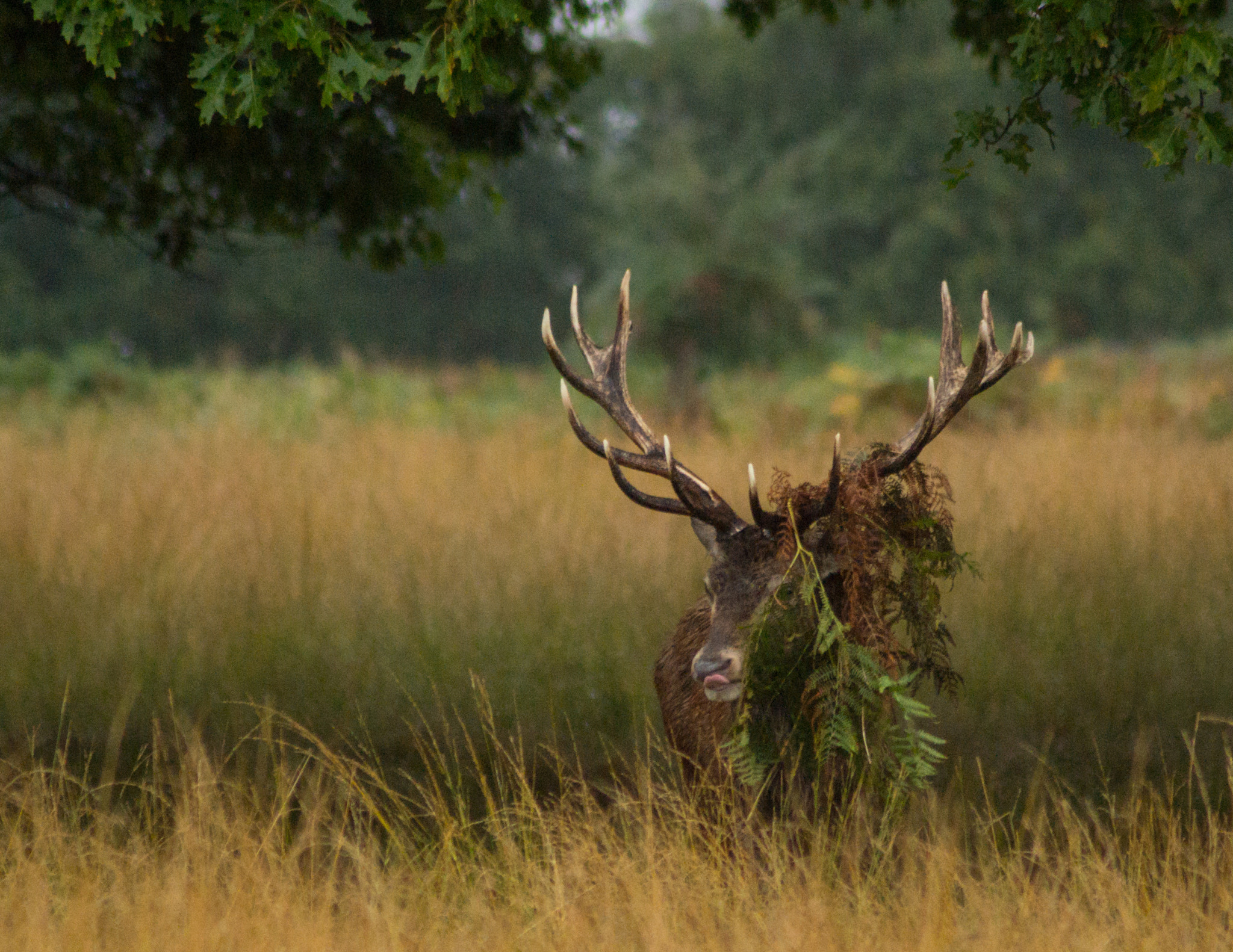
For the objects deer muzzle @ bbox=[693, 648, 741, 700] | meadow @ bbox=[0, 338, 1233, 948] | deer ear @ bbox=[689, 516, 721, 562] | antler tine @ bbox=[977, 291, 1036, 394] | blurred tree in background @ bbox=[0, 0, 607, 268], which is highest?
blurred tree in background @ bbox=[0, 0, 607, 268]

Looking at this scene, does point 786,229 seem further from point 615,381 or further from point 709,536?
point 709,536

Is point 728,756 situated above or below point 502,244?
below

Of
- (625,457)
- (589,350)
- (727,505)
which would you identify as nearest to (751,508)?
(727,505)

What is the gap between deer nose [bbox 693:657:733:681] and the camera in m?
3.59

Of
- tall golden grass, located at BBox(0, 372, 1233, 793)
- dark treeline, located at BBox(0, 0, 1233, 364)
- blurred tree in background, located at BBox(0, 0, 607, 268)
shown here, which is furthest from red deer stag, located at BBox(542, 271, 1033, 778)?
dark treeline, located at BBox(0, 0, 1233, 364)

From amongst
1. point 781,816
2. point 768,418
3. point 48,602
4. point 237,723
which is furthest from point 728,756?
point 768,418

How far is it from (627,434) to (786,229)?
23.0 meters

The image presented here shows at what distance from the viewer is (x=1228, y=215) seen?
113 ft

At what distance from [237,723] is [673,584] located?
2330 mm

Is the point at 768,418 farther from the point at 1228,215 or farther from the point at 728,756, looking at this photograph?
the point at 1228,215

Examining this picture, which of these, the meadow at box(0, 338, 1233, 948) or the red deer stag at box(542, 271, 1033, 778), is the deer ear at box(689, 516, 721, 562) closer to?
the red deer stag at box(542, 271, 1033, 778)

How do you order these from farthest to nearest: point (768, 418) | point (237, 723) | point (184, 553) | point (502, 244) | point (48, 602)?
point (502, 244) → point (768, 418) → point (184, 553) → point (48, 602) → point (237, 723)

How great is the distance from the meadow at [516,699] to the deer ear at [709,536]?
27.5 inches

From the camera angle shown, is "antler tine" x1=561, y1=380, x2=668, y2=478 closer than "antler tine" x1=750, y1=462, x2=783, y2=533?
No
